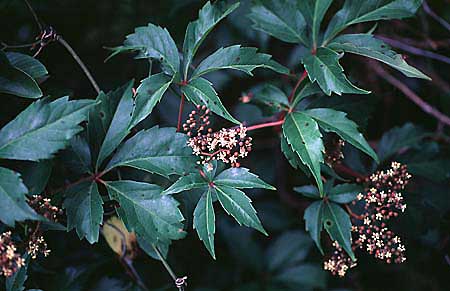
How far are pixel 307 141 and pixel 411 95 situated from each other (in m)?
0.91

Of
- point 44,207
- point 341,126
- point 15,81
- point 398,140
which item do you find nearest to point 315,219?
point 341,126

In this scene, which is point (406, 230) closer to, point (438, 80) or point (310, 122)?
point (310, 122)

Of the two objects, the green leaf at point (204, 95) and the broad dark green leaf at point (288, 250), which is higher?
the green leaf at point (204, 95)

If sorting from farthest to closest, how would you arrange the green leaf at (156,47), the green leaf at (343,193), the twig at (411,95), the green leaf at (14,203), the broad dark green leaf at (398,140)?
the twig at (411,95) < the broad dark green leaf at (398,140) < the green leaf at (343,193) < the green leaf at (156,47) < the green leaf at (14,203)

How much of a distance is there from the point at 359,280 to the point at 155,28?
1.35 m

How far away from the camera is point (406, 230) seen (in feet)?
4.94

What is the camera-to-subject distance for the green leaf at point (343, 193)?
1400 mm

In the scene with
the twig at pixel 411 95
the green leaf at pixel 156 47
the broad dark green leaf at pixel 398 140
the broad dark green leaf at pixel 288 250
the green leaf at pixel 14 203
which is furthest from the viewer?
the broad dark green leaf at pixel 288 250

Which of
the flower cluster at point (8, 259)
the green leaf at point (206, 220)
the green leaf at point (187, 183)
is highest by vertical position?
the green leaf at point (187, 183)

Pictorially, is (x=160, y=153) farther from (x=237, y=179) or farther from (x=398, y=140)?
(x=398, y=140)

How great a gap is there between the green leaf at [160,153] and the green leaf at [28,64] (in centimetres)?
27

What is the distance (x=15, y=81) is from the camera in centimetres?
126

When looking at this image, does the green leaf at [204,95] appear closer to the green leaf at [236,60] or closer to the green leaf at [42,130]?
the green leaf at [236,60]

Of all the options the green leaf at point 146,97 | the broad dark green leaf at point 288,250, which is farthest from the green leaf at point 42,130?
the broad dark green leaf at point 288,250
